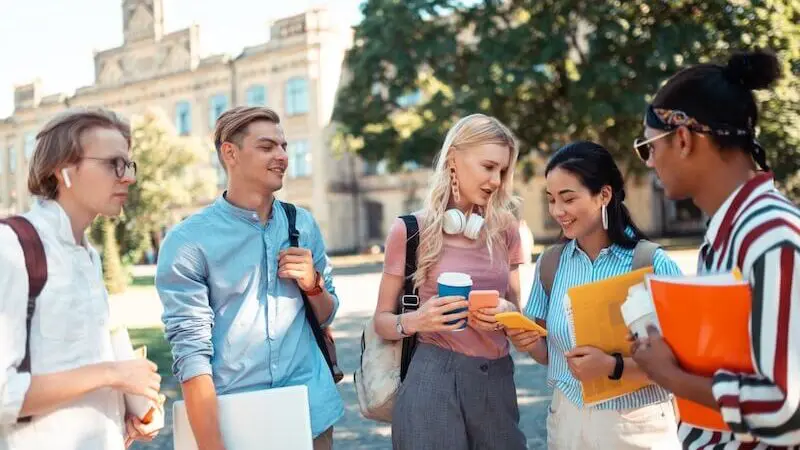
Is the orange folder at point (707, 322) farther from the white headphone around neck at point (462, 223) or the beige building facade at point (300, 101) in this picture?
the beige building facade at point (300, 101)

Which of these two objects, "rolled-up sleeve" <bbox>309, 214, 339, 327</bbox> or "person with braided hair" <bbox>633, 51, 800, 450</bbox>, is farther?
"rolled-up sleeve" <bbox>309, 214, 339, 327</bbox>

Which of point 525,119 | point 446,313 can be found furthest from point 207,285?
point 525,119

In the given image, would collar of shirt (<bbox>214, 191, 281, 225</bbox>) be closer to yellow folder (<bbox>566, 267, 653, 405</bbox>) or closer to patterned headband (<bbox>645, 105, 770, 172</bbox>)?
yellow folder (<bbox>566, 267, 653, 405</bbox>)

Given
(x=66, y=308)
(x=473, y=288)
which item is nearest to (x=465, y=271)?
(x=473, y=288)

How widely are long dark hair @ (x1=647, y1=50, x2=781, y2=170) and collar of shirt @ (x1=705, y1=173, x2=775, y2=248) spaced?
11cm

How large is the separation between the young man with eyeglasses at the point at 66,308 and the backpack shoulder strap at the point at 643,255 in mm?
1725

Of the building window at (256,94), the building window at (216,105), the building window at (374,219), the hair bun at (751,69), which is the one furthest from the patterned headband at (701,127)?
the building window at (216,105)

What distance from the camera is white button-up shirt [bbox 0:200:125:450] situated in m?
2.05

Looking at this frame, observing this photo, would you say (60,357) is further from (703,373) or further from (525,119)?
(525,119)

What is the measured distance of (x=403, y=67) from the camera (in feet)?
70.7

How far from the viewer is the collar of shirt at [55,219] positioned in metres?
2.26

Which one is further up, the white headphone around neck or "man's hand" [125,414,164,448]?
the white headphone around neck

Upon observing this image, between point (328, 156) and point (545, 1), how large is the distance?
62.3 feet

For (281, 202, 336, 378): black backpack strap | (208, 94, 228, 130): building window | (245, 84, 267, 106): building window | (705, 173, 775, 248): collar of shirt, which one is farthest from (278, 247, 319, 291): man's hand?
(208, 94, 228, 130): building window
